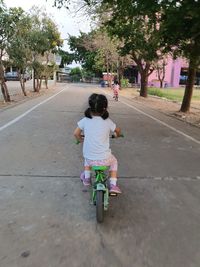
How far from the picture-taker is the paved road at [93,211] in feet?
14.0

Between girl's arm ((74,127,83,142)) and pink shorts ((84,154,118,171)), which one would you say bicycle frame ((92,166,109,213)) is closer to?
pink shorts ((84,154,118,171))

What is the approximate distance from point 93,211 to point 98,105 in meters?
1.36

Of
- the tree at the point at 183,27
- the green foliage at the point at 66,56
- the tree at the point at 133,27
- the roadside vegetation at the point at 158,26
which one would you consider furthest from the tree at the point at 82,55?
the tree at the point at 183,27

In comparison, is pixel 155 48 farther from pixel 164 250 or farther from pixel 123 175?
pixel 164 250

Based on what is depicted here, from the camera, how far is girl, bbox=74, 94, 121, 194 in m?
5.45

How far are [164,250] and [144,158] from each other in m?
4.60

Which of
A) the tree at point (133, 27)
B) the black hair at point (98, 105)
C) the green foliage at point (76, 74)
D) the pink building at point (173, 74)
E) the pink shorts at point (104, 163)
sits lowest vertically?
→ the green foliage at point (76, 74)

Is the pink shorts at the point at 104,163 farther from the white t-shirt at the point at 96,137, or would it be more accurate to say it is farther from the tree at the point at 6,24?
the tree at the point at 6,24

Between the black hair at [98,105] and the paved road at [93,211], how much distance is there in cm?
122

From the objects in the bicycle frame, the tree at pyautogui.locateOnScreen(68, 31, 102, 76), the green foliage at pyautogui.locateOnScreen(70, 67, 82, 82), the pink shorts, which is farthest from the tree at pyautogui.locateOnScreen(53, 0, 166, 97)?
the green foliage at pyautogui.locateOnScreen(70, 67, 82, 82)

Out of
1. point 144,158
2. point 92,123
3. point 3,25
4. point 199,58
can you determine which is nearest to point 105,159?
point 92,123

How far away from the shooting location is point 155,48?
18469mm

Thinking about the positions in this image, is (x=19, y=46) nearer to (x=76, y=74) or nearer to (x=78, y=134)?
(x=78, y=134)

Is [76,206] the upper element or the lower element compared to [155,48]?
lower
